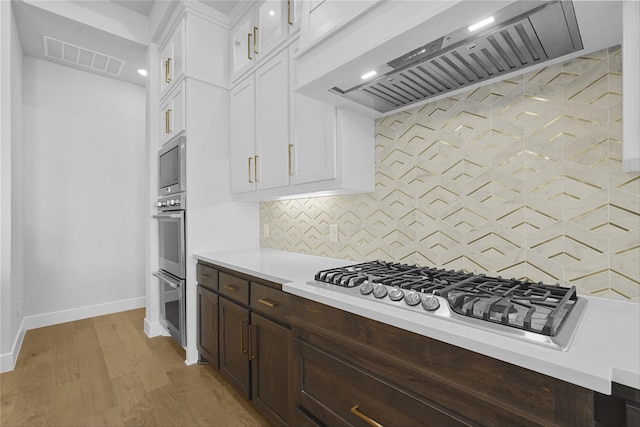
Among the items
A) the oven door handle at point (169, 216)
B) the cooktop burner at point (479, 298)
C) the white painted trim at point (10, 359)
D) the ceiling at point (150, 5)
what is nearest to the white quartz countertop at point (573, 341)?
the cooktop burner at point (479, 298)

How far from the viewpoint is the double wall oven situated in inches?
96.2

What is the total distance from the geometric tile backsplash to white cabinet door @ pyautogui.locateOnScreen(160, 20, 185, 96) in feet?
5.95

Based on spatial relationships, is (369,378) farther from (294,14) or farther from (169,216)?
(169,216)

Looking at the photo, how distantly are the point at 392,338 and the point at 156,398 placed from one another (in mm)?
1835

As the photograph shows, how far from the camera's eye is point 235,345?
1.90 m

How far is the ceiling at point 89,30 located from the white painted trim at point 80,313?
2.78 metres

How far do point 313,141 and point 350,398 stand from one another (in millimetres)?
1273

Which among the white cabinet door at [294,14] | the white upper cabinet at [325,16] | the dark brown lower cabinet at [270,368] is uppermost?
the white cabinet door at [294,14]

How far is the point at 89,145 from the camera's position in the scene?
363cm

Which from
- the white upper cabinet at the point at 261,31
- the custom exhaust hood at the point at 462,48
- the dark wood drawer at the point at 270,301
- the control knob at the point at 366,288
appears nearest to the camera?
the custom exhaust hood at the point at 462,48

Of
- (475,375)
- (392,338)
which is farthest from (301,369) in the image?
(475,375)

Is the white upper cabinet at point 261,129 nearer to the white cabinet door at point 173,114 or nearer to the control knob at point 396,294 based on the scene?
the white cabinet door at point 173,114

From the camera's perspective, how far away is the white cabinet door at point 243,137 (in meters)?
2.29

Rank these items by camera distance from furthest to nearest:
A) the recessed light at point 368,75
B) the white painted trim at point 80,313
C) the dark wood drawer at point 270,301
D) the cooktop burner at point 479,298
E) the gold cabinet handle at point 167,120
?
the white painted trim at point 80,313
the gold cabinet handle at point 167,120
the dark wood drawer at point 270,301
the recessed light at point 368,75
the cooktop burner at point 479,298
